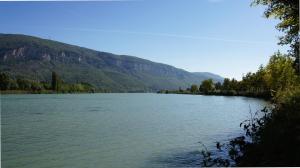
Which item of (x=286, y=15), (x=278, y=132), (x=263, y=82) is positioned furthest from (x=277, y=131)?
(x=263, y=82)

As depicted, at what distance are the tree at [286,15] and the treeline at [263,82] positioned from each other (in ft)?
5.62

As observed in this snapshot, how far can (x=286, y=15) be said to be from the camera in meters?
12.6

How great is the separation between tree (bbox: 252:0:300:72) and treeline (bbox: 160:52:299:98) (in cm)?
171

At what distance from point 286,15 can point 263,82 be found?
49677 mm

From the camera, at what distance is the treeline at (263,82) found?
3374 cm

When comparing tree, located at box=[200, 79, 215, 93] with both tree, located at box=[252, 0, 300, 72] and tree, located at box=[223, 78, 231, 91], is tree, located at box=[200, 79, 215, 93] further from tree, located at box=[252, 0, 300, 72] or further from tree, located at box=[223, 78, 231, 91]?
tree, located at box=[252, 0, 300, 72]

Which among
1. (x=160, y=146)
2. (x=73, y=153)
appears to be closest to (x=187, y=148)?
(x=160, y=146)

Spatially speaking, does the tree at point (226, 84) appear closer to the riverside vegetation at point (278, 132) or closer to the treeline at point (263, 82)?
the treeline at point (263, 82)

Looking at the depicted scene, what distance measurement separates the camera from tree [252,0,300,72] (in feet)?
38.4

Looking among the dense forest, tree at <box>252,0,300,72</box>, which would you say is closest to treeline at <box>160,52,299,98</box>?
the dense forest

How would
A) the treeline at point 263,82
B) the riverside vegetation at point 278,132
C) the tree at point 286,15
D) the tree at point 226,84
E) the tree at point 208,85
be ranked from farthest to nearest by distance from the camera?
1. the tree at point 208,85
2. the tree at point 226,84
3. the treeline at point 263,82
4. the tree at point 286,15
5. the riverside vegetation at point 278,132

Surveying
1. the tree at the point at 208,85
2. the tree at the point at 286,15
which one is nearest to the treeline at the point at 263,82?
the tree at the point at 208,85

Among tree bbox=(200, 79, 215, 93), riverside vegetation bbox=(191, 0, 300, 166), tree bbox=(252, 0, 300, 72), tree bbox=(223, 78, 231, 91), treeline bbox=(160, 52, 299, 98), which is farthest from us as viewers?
tree bbox=(200, 79, 215, 93)

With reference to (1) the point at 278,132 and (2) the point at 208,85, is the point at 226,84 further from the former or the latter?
(1) the point at 278,132
